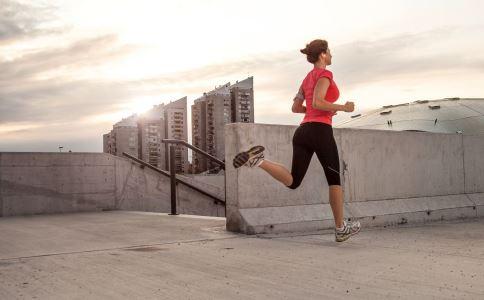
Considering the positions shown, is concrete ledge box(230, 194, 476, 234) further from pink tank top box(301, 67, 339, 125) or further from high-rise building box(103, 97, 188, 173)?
high-rise building box(103, 97, 188, 173)

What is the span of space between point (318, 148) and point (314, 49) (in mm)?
1101

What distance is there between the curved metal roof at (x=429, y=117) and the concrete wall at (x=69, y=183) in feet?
121

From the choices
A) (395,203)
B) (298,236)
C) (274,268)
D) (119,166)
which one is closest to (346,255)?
(274,268)

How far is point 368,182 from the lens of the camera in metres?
8.68

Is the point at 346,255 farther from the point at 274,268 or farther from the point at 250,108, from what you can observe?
the point at 250,108

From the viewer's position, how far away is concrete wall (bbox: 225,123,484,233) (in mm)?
7078

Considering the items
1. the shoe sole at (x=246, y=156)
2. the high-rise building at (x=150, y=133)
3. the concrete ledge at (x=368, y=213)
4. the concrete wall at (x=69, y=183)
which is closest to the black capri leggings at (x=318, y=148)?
the shoe sole at (x=246, y=156)

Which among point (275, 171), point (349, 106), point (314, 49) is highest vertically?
point (314, 49)

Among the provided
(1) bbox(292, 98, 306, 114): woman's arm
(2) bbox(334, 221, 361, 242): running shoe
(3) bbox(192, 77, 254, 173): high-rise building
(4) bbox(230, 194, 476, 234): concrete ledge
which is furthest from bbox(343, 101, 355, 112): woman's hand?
(3) bbox(192, 77, 254, 173): high-rise building

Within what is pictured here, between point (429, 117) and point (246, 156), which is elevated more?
point (429, 117)

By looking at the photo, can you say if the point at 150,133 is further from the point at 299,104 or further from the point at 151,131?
the point at 299,104

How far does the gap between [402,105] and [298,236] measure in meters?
52.8

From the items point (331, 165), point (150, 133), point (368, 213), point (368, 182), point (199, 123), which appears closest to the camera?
point (331, 165)

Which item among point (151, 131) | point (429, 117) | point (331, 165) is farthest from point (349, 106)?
point (151, 131)
